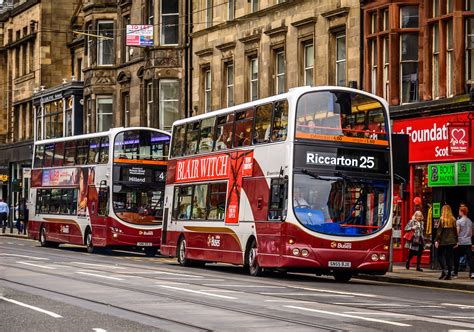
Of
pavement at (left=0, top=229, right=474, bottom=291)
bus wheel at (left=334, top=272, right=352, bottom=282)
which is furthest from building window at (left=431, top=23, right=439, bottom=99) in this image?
bus wheel at (left=334, top=272, right=352, bottom=282)

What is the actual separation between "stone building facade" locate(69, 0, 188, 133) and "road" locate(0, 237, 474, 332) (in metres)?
27.4

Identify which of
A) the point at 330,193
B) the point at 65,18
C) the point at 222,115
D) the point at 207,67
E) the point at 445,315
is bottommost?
the point at 445,315

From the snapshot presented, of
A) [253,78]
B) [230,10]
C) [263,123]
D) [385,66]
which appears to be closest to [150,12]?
[230,10]

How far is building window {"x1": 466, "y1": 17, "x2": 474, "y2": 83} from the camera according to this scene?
109 ft

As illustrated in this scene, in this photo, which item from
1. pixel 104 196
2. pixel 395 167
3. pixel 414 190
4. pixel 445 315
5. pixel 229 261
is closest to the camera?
pixel 445 315

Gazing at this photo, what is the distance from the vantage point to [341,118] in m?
28.5

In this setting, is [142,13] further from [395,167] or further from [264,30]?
[395,167]

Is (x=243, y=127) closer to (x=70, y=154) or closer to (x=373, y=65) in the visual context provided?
(x=373, y=65)

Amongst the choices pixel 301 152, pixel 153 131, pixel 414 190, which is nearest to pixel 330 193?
pixel 301 152

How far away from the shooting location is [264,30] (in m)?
47.1

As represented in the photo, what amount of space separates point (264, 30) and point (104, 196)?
8915 millimetres

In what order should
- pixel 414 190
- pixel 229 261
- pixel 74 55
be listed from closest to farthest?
pixel 229 261 → pixel 414 190 → pixel 74 55

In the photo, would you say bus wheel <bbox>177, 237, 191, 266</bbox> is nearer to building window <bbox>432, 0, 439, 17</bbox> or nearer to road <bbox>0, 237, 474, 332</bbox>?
road <bbox>0, 237, 474, 332</bbox>

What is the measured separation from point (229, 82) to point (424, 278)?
907 inches
